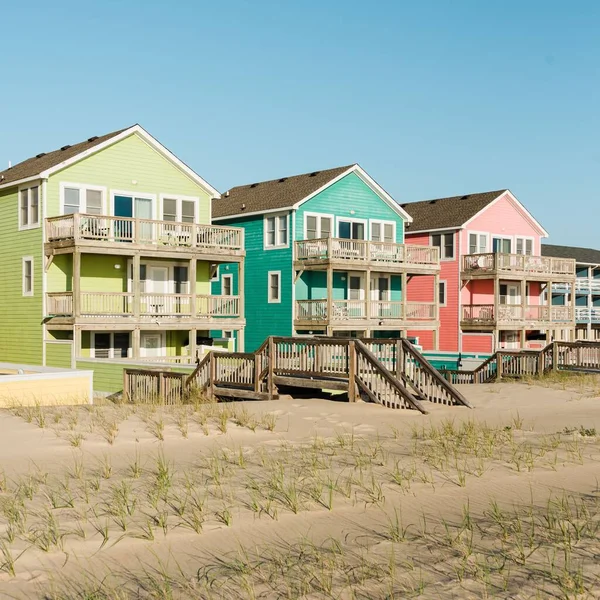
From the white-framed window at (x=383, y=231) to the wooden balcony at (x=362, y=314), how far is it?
412 centimetres

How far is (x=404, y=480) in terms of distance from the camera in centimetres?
1005

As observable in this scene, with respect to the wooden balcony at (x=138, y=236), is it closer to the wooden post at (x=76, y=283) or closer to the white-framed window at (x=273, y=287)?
the wooden post at (x=76, y=283)

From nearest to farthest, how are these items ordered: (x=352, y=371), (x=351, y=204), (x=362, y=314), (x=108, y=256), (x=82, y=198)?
(x=352, y=371) → (x=82, y=198) → (x=108, y=256) → (x=362, y=314) → (x=351, y=204)

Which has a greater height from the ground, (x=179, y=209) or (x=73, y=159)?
(x=73, y=159)

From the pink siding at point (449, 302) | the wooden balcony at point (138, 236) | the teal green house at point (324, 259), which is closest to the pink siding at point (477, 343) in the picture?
the pink siding at point (449, 302)

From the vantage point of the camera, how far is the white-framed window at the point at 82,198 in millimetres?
33125

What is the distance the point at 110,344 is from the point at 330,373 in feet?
54.1

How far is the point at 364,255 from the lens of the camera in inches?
1580

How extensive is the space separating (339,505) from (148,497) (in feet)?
6.81

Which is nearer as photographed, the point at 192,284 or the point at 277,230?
the point at 192,284

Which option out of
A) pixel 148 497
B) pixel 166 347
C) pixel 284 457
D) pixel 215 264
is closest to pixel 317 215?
pixel 215 264

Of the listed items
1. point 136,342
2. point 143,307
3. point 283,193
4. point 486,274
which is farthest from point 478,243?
point 136,342

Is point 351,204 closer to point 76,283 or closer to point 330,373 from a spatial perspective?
point 76,283

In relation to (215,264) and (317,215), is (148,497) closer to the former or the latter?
(215,264)
